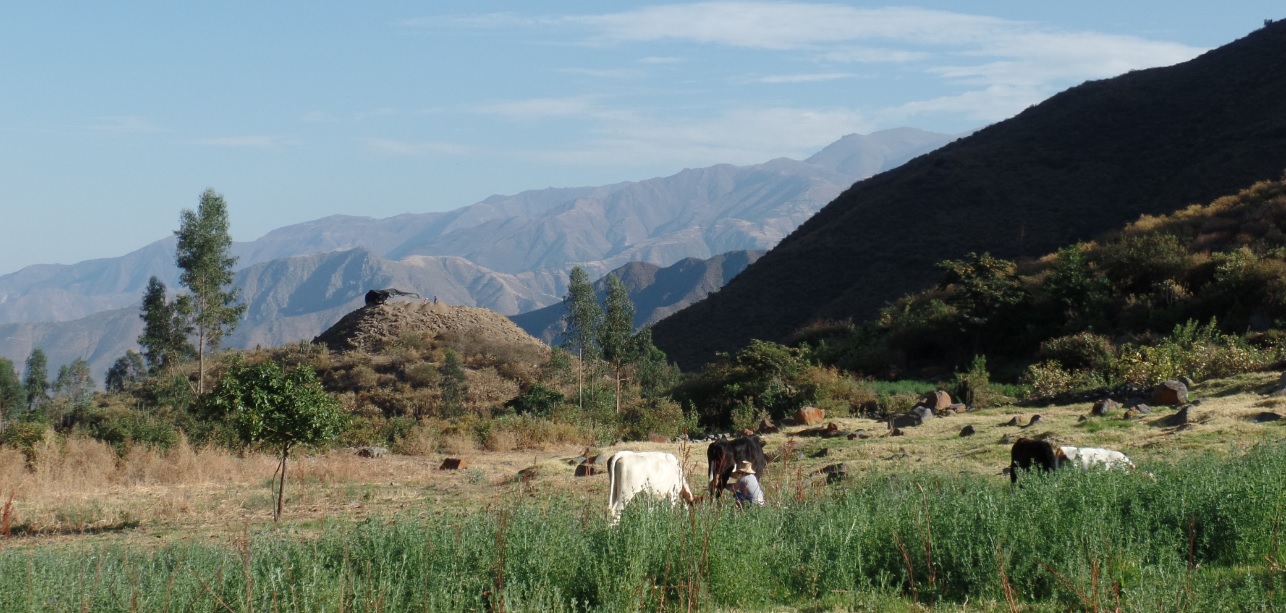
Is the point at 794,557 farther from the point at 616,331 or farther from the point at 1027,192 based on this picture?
the point at 1027,192

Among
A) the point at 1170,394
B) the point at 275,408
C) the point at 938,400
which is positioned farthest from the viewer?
the point at 938,400

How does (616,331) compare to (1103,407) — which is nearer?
(1103,407)

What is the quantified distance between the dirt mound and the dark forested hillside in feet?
36.5

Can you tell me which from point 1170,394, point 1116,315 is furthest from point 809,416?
point 1116,315

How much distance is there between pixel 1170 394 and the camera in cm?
1533

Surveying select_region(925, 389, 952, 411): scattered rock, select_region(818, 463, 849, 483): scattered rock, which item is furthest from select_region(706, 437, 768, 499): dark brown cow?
select_region(925, 389, 952, 411): scattered rock

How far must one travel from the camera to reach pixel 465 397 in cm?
2984

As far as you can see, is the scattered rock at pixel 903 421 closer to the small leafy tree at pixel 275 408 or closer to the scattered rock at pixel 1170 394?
the scattered rock at pixel 1170 394

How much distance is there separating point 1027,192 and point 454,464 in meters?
50.2

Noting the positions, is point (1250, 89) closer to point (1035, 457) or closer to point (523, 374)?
point (523, 374)

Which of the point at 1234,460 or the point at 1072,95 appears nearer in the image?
the point at 1234,460

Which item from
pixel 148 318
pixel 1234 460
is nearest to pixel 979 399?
pixel 1234 460

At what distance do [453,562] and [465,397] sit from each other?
24.0 metres

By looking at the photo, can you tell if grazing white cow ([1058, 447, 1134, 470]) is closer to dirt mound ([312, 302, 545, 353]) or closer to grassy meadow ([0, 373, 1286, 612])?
grassy meadow ([0, 373, 1286, 612])
